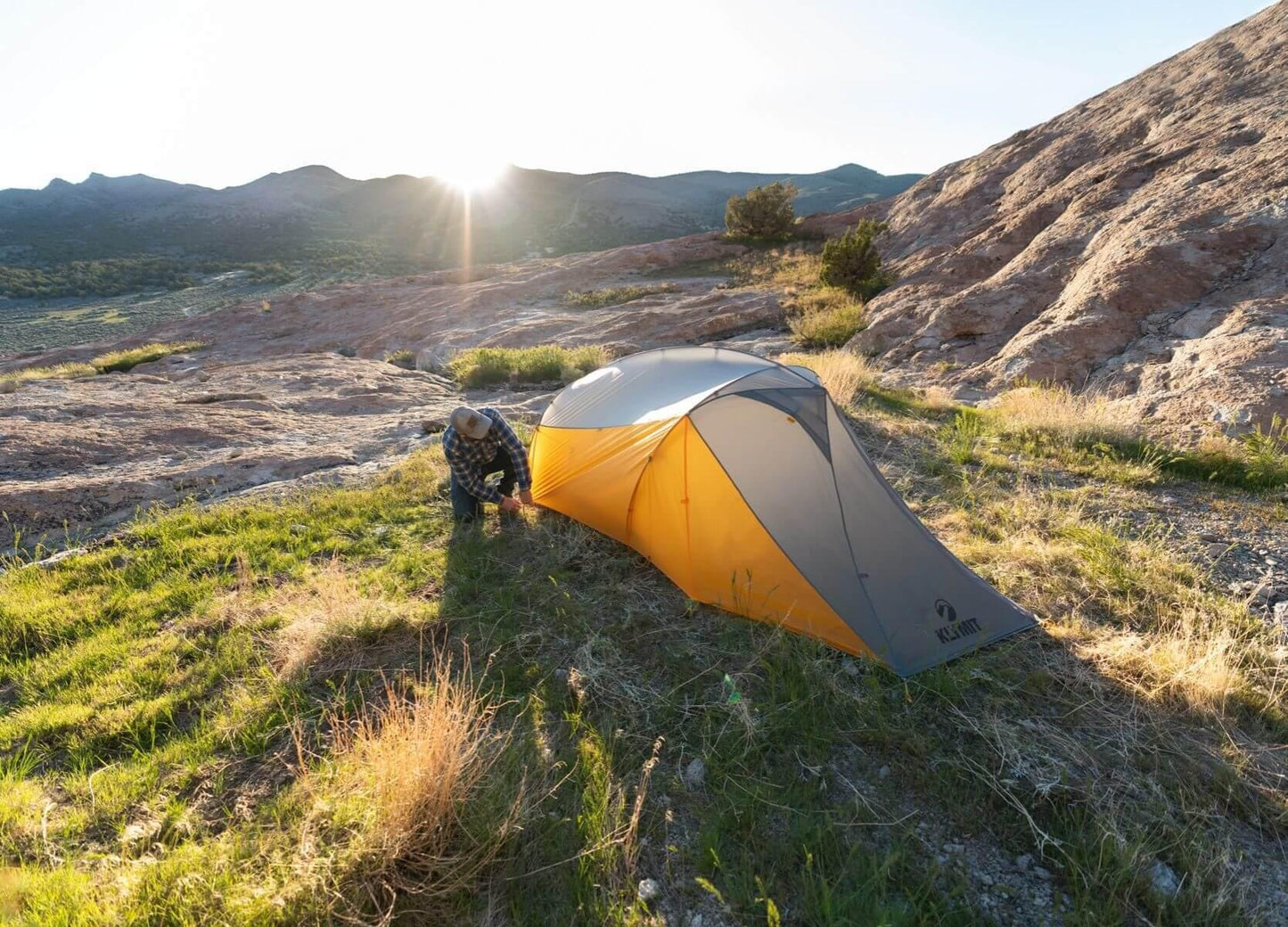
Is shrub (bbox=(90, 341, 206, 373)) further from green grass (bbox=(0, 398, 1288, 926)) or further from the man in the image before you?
the man

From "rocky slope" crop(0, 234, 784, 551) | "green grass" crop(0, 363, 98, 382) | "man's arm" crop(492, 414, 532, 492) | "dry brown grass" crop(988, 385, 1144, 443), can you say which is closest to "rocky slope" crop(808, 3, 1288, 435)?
"dry brown grass" crop(988, 385, 1144, 443)

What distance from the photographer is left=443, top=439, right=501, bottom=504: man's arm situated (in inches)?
209

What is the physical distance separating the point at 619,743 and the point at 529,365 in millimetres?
10114

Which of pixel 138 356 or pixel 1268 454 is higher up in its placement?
pixel 138 356

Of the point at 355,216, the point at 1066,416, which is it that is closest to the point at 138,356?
the point at 1066,416

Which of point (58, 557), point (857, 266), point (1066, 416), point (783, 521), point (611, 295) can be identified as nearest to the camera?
point (783, 521)

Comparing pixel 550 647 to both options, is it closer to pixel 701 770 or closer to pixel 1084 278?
pixel 701 770

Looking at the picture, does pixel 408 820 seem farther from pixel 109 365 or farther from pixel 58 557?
pixel 109 365

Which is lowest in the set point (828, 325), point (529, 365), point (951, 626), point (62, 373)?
point (951, 626)

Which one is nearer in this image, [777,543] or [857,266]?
[777,543]

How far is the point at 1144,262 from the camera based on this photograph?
29.6 ft

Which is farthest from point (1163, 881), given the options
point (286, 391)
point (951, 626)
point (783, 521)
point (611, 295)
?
point (611, 295)

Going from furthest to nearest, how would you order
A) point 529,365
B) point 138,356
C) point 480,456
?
point 138,356
point 529,365
point 480,456

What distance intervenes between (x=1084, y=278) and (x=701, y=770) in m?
11.0
